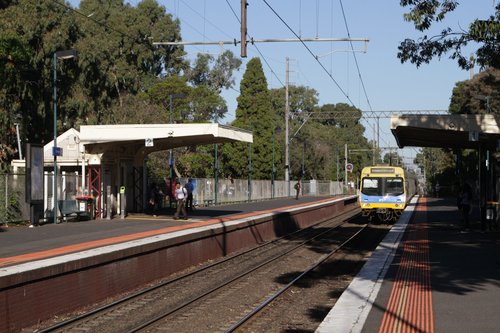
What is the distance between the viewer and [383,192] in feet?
119

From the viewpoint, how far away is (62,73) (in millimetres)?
46938

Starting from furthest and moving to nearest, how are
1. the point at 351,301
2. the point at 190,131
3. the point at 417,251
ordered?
1. the point at 190,131
2. the point at 417,251
3. the point at 351,301

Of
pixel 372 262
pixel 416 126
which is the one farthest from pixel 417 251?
pixel 416 126

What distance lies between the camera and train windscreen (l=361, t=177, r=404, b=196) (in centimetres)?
3616

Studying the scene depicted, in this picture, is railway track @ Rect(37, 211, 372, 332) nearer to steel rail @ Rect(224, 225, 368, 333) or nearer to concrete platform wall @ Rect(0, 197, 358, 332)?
steel rail @ Rect(224, 225, 368, 333)

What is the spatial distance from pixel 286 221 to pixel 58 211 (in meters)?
10.8

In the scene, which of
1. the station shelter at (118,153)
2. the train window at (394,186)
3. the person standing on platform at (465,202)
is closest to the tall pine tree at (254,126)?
the train window at (394,186)

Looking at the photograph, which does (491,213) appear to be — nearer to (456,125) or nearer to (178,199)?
(456,125)

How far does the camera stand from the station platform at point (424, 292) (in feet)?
29.7

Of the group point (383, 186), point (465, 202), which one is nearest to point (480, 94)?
point (383, 186)

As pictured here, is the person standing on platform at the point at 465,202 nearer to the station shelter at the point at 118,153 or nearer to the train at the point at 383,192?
the station shelter at the point at 118,153

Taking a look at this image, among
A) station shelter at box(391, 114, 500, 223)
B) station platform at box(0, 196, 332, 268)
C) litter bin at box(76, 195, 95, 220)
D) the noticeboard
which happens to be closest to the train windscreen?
station shelter at box(391, 114, 500, 223)

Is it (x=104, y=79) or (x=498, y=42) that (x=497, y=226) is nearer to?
(x=498, y=42)

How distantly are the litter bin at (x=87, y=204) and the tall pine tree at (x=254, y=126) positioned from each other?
43497 mm
